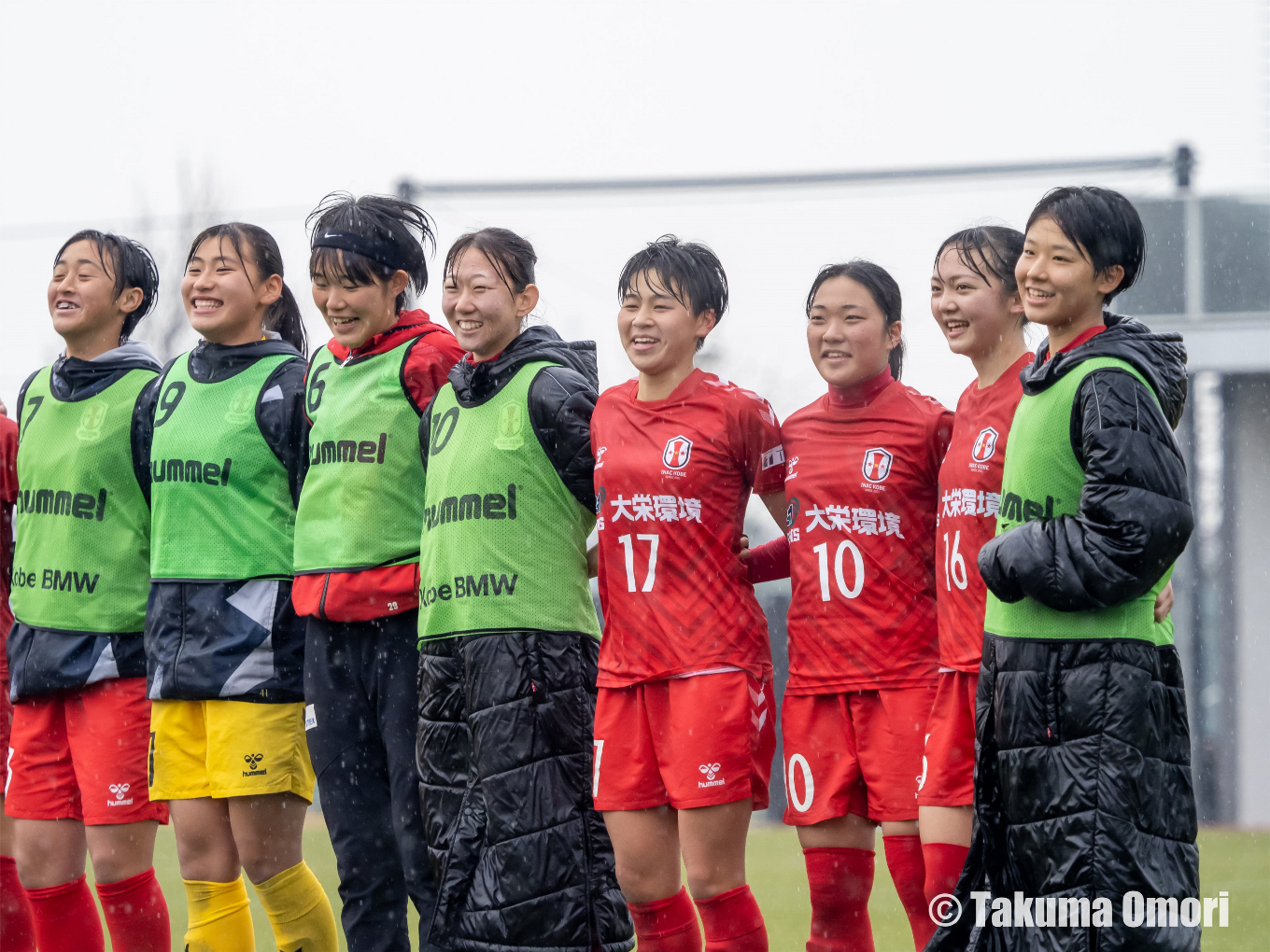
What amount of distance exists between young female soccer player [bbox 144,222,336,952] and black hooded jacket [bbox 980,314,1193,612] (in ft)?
6.19

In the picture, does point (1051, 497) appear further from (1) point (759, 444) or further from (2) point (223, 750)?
(2) point (223, 750)

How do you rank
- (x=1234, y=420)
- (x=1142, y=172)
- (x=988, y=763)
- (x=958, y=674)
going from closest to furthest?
(x=988, y=763)
(x=958, y=674)
(x=1142, y=172)
(x=1234, y=420)

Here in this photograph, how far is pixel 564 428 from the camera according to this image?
3.32 metres

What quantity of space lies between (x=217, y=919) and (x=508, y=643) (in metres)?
1.09

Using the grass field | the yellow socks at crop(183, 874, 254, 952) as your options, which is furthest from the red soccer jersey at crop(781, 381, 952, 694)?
the grass field

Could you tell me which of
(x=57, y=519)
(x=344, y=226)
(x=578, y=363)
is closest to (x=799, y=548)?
(x=578, y=363)

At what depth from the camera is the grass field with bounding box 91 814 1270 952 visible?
4781 millimetres

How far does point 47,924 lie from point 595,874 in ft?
5.29

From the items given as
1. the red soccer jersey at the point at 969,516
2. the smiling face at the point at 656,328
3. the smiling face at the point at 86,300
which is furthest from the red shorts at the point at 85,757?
the red soccer jersey at the point at 969,516

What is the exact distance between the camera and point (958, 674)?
303cm

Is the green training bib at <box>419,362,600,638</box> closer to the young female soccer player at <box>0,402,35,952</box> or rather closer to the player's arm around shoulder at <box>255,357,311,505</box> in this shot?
the player's arm around shoulder at <box>255,357,311,505</box>

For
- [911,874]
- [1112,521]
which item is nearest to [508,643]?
[911,874]

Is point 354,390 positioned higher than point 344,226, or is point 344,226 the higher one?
point 344,226

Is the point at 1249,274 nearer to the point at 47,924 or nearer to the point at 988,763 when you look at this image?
the point at 988,763
